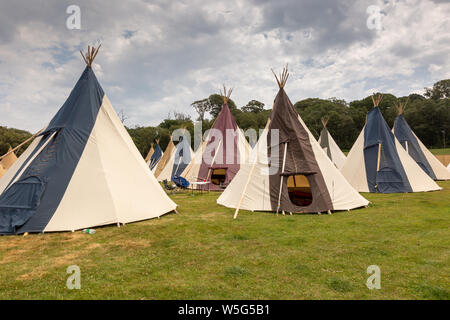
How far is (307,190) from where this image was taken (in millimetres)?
12617

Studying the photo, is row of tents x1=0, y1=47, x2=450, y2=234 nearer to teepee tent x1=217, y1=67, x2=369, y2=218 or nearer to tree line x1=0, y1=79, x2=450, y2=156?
teepee tent x1=217, y1=67, x2=369, y2=218

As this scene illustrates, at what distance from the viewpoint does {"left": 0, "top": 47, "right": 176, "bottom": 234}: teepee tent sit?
6.55 metres

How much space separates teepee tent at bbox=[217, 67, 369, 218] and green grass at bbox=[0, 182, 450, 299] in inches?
40.9

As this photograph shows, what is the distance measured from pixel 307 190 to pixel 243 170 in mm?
4377

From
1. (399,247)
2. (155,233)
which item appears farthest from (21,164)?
(399,247)

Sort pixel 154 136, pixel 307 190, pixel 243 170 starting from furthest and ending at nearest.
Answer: pixel 154 136, pixel 307 190, pixel 243 170

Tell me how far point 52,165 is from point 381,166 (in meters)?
13.7

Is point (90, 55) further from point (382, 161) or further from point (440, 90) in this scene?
point (440, 90)

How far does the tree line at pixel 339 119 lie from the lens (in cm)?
4091

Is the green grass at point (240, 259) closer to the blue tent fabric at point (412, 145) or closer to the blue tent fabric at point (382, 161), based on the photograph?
the blue tent fabric at point (382, 161)
